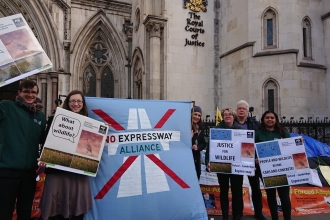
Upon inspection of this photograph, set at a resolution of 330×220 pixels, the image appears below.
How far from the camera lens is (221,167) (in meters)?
4.81

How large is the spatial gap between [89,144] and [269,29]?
32.5 ft

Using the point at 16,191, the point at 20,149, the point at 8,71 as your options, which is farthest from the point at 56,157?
the point at 8,71

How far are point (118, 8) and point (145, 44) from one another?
6.72 metres

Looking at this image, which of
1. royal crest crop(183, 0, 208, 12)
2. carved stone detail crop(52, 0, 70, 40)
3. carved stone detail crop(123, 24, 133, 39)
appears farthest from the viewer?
carved stone detail crop(123, 24, 133, 39)

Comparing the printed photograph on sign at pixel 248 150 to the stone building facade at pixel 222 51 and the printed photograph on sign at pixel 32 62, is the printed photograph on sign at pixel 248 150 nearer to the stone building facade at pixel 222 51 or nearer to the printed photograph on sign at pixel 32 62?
the printed photograph on sign at pixel 32 62

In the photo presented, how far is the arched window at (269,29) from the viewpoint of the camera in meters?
11.3

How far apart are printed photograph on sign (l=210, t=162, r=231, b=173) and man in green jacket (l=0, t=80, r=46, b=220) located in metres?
2.68

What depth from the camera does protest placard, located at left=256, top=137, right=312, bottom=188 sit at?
15.0ft

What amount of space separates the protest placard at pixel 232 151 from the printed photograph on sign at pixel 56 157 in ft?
7.73

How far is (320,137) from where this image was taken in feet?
33.3

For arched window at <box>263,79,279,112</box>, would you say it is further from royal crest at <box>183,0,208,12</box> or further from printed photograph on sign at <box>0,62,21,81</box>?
printed photograph on sign at <box>0,62,21,81</box>

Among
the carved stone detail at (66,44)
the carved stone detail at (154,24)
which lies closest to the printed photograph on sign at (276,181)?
the carved stone detail at (154,24)

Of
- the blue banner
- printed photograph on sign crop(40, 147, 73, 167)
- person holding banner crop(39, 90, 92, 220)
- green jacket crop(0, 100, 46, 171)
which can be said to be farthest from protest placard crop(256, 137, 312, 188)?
green jacket crop(0, 100, 46, 171)

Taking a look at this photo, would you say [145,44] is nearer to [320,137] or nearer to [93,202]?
[320,137]
